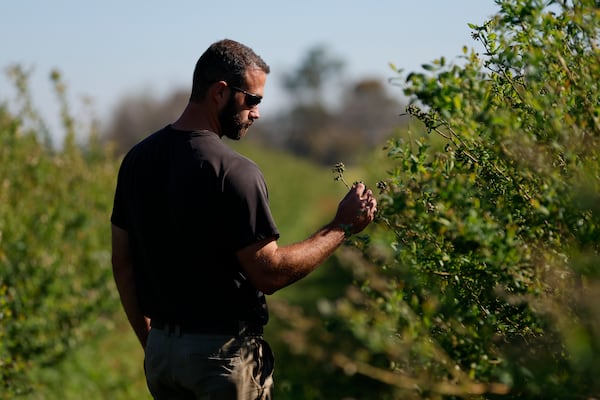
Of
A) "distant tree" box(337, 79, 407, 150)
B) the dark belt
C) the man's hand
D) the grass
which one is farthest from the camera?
"distant tree" box(337, 79, 407, 150)

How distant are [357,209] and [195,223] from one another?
0.59 meters

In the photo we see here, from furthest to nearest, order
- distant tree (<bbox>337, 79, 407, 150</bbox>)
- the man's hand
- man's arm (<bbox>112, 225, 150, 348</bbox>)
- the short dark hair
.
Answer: distant tree (<bbox>337, 79, 407, 150</bbox>), man's arm (<bbox>112, 225, 150, 348</bbox>), the short dark hair, the man's hand

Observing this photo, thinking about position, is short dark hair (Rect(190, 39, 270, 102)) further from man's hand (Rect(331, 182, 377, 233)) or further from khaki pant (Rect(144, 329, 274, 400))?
khaki pant (Rect(144, 329, 274, 400))

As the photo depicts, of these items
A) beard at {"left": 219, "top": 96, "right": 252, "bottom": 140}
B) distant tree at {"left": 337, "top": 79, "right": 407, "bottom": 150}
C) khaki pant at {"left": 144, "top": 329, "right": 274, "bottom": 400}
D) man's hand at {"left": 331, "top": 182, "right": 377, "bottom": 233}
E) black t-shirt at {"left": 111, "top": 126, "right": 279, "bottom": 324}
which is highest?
beard at {"left": 219, "top": 96, "right": 252, "bottom": 140}

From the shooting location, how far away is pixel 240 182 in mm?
3121

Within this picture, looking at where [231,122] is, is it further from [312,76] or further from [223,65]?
[312,76]

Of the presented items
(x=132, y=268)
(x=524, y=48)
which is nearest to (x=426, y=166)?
(x=524, y=48)

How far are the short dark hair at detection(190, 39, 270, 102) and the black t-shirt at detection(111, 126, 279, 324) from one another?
0.70 ft

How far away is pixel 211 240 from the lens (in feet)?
10.5

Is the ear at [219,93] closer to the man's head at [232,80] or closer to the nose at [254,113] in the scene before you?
the man's head at [232,80]

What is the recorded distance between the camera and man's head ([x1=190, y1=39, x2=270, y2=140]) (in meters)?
3.41

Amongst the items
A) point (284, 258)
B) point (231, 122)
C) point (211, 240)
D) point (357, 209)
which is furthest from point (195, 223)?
point (357, 209)

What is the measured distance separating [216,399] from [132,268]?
73 cm

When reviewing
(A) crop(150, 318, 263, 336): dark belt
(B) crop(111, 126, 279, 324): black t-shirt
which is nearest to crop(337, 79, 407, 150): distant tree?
(B) crop(111, 126, 279, 324): black t-shirt
